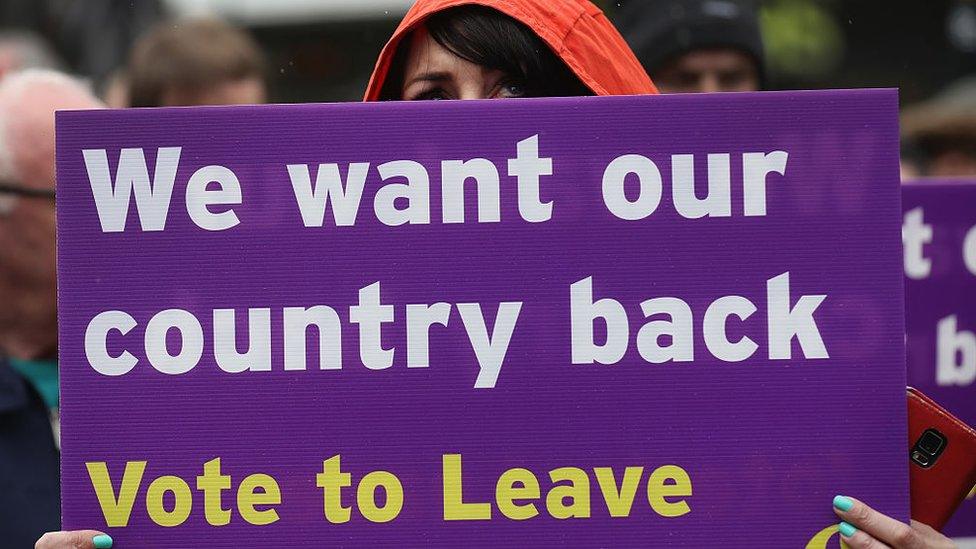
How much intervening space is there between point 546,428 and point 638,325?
0.20 metres

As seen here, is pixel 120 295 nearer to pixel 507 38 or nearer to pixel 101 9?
pixel 507 38

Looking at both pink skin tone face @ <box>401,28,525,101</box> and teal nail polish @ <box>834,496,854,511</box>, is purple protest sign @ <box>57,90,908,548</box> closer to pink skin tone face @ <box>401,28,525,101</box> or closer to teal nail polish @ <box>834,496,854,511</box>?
teal nail polish @ <box>834,496,854,511</box>

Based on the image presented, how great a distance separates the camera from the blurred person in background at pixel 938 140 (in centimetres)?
522

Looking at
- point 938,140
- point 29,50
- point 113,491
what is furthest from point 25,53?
point 113,491

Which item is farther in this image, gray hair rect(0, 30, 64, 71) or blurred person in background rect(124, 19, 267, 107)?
gray hair rect(0, 30, 64, 71)

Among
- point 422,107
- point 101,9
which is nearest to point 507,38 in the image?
point 422,107

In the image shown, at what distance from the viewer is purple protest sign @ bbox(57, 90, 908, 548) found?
6.09 ft

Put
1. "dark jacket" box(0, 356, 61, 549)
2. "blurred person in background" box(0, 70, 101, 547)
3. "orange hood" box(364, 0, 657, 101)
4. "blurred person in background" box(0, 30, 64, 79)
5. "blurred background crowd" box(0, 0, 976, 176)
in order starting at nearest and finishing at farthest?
"orange hood" box(364, 0, 657, 101) → "dark jacket" box(0, 356, 61, 549) → "blurred person in background" box(0, 70, 101, 547) → "blurred background crowd" box(0, 0, 976, 176) → "blurred person in background" box(0, 30, 64, 79)

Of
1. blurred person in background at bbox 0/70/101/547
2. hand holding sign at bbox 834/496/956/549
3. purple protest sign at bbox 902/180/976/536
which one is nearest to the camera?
hand holding sign at bbox 834/496/956/549

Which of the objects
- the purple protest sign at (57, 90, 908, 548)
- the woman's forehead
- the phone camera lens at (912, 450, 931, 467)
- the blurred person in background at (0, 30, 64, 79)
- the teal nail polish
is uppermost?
the blurred person in background at (0, 30, 64, 79)

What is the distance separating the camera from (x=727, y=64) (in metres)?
3.43

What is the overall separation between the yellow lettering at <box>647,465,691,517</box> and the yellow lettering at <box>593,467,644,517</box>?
21 millimetres

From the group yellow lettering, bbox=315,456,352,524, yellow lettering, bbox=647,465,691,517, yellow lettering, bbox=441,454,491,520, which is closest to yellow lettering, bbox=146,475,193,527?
yellow lettering, bbox=315,456,352,524

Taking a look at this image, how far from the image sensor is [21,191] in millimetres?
3021
